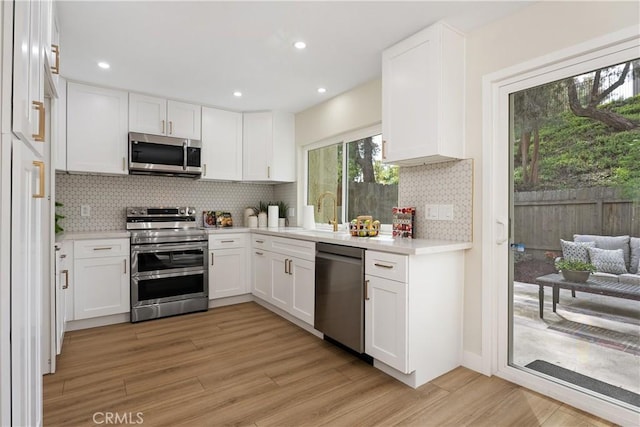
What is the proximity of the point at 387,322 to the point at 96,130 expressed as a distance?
3.36 m

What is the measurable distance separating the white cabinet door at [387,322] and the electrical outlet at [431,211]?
0.76 meters

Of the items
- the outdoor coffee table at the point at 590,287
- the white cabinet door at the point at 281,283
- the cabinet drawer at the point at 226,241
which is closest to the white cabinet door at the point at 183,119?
the cabinet drawer at the point at 226,241

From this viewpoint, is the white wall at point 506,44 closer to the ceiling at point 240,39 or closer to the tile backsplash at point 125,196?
the ceiling at point 240,39

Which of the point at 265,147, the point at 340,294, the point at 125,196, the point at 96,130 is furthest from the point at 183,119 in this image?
the point at 340,294

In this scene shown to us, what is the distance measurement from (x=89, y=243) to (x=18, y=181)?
265 cm

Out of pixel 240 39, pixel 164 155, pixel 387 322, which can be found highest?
pixel 240 39

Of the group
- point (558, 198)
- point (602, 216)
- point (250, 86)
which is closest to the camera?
point (602, 216)

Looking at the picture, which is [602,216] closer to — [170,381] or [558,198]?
[558,198]

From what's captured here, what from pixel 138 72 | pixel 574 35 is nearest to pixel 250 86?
pixel 138 72

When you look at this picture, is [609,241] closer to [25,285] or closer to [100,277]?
[25,285]

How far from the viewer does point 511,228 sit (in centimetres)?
232

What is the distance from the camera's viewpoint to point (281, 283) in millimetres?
3480

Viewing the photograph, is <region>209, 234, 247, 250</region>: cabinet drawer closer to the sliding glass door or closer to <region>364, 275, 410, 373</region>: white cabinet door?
<region>364, 275, 410, 373</region>: white cabinet door

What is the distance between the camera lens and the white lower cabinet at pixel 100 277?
3209 millimetres
